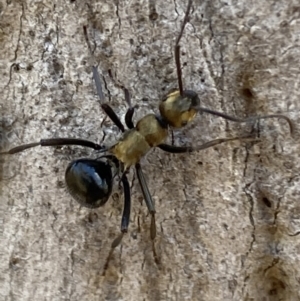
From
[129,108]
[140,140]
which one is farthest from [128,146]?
[129,108]

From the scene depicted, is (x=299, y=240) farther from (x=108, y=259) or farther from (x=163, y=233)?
(x=108, y=259)

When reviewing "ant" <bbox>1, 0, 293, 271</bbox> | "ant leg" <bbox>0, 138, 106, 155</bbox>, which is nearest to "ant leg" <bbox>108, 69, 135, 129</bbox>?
"ant" <bbox>1, 0, 293, 271</bbox>

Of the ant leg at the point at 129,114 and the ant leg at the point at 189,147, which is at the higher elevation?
the ant leg at the point at 129,114

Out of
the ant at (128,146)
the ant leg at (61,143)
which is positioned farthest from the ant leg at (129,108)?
the ant leg at (61,143)

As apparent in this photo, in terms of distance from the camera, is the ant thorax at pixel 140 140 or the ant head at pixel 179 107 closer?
the ant head at pixel 179 107

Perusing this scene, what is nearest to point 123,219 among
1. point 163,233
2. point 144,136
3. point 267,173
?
point 163,233

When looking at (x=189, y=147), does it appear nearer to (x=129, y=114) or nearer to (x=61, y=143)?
(x=129, y=114)

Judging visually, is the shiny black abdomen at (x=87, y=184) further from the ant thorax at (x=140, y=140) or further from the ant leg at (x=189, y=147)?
the ant leg at (x=189, y=147)

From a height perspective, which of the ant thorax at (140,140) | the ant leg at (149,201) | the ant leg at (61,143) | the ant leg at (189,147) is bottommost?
the ant leg at (149,201)
